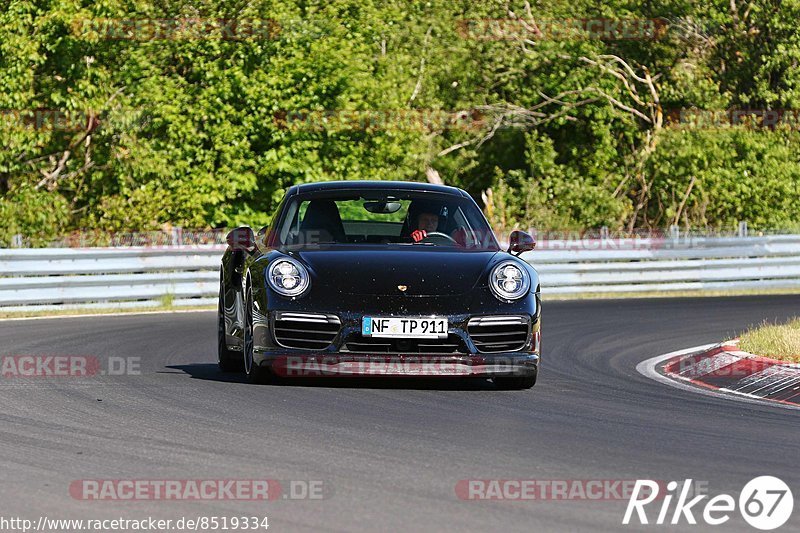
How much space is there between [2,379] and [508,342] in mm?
3504

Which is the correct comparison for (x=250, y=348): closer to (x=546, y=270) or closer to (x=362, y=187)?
(x=362, y=187)

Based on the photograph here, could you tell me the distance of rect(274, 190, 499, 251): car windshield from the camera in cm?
1088

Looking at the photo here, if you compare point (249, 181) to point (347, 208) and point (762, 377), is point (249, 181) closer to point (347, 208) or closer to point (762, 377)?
point (347, 208)

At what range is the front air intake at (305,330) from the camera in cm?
980

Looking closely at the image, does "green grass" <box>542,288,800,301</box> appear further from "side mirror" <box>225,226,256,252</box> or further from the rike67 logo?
the rike67 logo

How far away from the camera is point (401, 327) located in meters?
9.73

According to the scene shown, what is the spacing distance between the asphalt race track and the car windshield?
1.03m

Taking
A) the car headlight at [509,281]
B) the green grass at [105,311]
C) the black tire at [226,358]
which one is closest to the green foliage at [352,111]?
the green grass at [105,311]

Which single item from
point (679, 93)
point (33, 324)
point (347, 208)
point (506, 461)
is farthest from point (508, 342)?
point (679, 93)

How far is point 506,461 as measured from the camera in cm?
707

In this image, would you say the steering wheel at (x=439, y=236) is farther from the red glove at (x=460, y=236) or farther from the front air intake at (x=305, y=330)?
the front air intake at (x=305, y=330)

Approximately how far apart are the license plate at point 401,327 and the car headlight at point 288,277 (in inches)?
19.1

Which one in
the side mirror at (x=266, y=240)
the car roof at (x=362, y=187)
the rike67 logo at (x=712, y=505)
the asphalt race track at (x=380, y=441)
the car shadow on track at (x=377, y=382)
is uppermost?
the car roof at (x=362, y=187)

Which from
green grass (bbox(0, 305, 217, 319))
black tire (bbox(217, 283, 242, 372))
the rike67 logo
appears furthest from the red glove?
green grass (bbox(0, 305, 217, 319))
